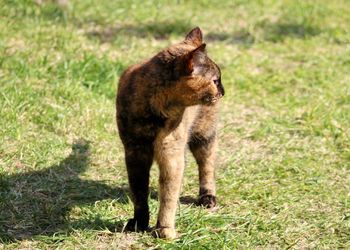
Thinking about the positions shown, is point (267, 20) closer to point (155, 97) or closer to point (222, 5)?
point (222, 5)

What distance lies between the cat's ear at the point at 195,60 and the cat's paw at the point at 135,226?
112 cm

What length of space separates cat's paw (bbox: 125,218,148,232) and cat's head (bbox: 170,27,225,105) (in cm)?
91

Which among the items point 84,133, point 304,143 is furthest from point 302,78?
point 84,133

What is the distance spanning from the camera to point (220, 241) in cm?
434

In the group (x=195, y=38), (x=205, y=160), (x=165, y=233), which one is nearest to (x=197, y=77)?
(x=195, y=38)

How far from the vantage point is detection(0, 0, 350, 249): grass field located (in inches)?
181

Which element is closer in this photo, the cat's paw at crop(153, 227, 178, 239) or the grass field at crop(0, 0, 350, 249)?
the cat's paw at crop(153, 227, 178, 239)

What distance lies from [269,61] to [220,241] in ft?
14.2

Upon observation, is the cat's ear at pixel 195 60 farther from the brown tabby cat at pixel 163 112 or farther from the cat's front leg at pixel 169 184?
the cat's front leg at pixel 169 184

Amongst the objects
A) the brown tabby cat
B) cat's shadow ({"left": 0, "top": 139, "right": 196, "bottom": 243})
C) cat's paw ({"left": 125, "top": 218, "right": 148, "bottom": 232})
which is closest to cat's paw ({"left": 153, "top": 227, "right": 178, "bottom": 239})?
the brown tabby cat

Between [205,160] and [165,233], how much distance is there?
3.40 feet

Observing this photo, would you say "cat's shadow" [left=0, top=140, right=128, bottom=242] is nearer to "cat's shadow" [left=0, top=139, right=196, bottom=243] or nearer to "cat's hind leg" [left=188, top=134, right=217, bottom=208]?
"cat's shadow" [left=0, top=139, right=196, bottom=243]

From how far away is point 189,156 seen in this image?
6031mm

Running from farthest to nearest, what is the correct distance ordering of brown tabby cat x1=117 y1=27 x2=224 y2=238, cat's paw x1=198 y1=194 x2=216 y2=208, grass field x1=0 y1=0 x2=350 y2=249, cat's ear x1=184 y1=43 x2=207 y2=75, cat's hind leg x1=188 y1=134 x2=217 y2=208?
cat's hind leg x1=188 y1=134 x2=217 y2=208
cat's paw x1=198 y1=194 x2=216 y2=208
grass field x1=0 y1=0 x2=350 y2=249
brown tabby cat x1=117 y1=27 x2=224 y2=238
cat's ear x1=184 y1=43 x2=207 y2=75
